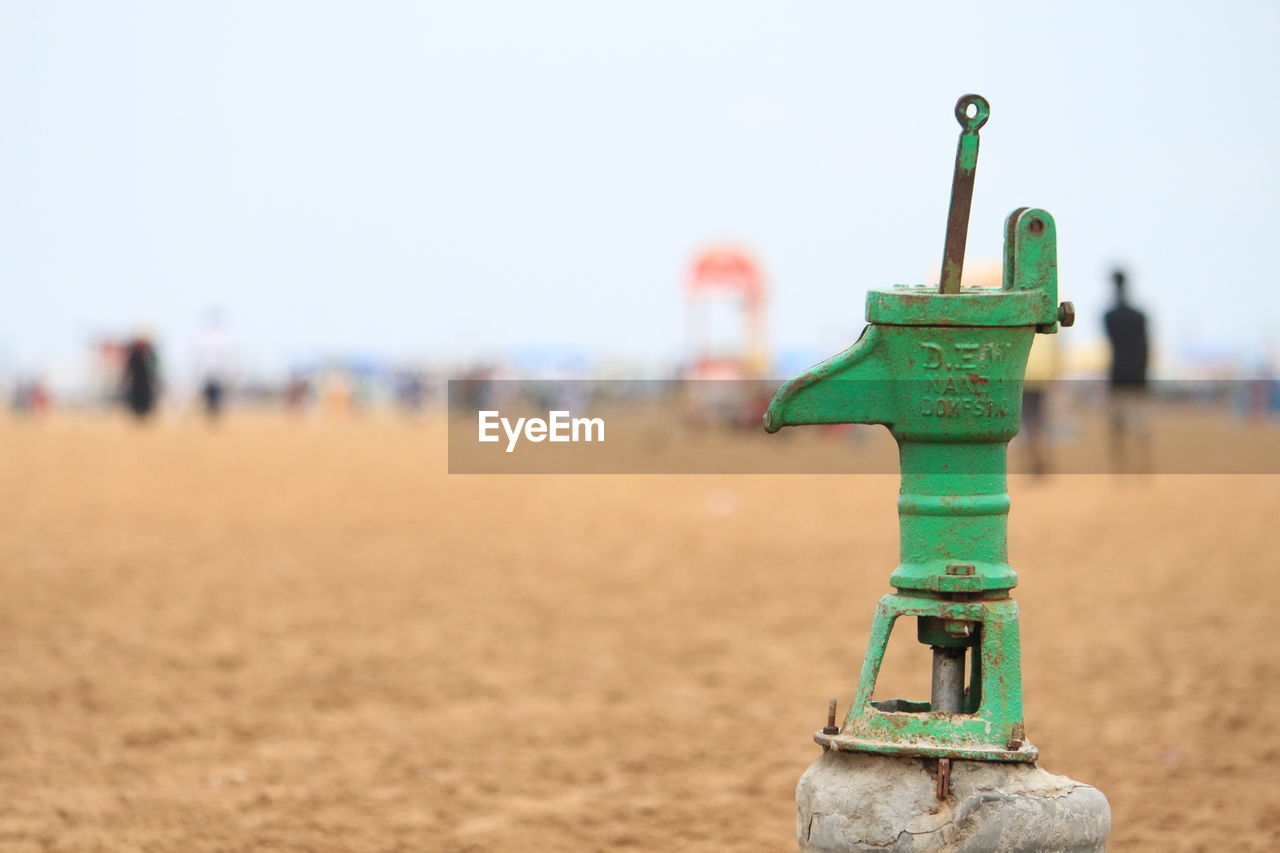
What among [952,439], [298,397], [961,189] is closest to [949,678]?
[952,439]

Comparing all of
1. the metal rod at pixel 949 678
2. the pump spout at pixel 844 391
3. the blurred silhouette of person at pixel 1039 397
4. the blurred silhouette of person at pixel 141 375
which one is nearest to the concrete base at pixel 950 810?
the metal rod at pixel 949 678

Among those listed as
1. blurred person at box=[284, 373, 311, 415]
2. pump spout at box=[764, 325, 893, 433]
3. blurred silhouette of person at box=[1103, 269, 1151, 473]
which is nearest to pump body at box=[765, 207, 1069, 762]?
pump spout at box=[764, 325, 893, 433]

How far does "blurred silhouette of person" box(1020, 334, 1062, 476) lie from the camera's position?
14328 millimetres

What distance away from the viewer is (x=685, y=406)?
27906mm

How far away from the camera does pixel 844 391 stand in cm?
315

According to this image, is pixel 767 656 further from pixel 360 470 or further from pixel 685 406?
pixel 685 406

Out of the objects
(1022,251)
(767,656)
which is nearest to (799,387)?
(1022,251)

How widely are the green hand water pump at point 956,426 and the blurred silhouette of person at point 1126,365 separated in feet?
32.1

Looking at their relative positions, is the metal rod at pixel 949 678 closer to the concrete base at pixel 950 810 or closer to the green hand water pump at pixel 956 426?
the green hand water pump at pixel 956 426

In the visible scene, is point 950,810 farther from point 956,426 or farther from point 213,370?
point 213,370

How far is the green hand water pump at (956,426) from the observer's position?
119 inches

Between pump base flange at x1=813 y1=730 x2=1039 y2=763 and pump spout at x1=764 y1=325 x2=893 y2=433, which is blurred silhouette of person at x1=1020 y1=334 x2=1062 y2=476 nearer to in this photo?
pump spout at x1=764 y1=325 x2=893 y2=433

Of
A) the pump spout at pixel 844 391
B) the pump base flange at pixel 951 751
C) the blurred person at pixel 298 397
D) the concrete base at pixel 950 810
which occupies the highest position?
the pump spout at pixel 844 391

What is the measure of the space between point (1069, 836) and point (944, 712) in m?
0.31
